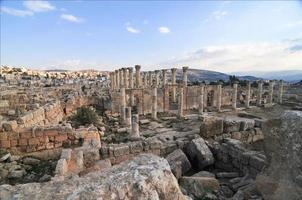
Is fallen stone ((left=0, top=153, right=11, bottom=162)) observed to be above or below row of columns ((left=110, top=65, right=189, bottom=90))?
below

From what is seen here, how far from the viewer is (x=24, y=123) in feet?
33.2

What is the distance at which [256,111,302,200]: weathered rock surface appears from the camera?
5520 millimetres

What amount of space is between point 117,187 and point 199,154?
6.93 meters

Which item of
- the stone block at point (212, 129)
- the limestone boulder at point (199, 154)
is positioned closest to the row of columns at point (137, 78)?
the stone block at point (212, 129)

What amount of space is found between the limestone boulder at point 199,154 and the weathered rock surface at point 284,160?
2.79 metres

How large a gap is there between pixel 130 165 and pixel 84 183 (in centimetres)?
54

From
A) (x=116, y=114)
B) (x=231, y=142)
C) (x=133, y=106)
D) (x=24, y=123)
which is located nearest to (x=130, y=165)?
(x=231, y=142)

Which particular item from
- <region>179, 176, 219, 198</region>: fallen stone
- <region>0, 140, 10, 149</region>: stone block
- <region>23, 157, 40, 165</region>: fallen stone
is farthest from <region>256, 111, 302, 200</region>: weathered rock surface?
<region>0, 140, 10, 149</region>: stone block

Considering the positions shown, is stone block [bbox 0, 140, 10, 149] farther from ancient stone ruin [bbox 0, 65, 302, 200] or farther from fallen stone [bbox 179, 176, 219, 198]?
fallen stone [bbox 179, 176, 219, 198]

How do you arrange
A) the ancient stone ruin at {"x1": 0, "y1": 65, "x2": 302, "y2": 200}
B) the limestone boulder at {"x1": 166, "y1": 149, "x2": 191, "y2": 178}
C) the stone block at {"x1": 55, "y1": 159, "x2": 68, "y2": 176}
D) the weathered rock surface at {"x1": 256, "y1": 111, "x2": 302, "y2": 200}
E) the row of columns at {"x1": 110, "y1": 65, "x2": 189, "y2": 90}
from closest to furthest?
the ancient stone ruin at {"x1": 0, "y1": 65, "x2": 302, "y2": 200} < the weathered rock surface at {"x1": 256, "y1": 111, "x2": 302, "y2": 200} < the stone block at {"x1": 55, "y1": 159, "x2": 68, "y2": 176} < the limestone boulder at {"x1": 166, "y1": 149, "x2": 191, "y2": 178} < the row of columns at {"x1": 110, "y1": 65, "x2": 189, "y2": 90}

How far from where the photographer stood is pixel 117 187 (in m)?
2.55

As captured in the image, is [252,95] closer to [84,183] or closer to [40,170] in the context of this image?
[40,170]

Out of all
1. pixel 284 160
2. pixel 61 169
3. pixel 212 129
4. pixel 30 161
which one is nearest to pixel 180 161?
pixel 284 160

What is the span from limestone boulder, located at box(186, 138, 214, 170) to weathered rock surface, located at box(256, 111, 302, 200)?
9.17 feet
